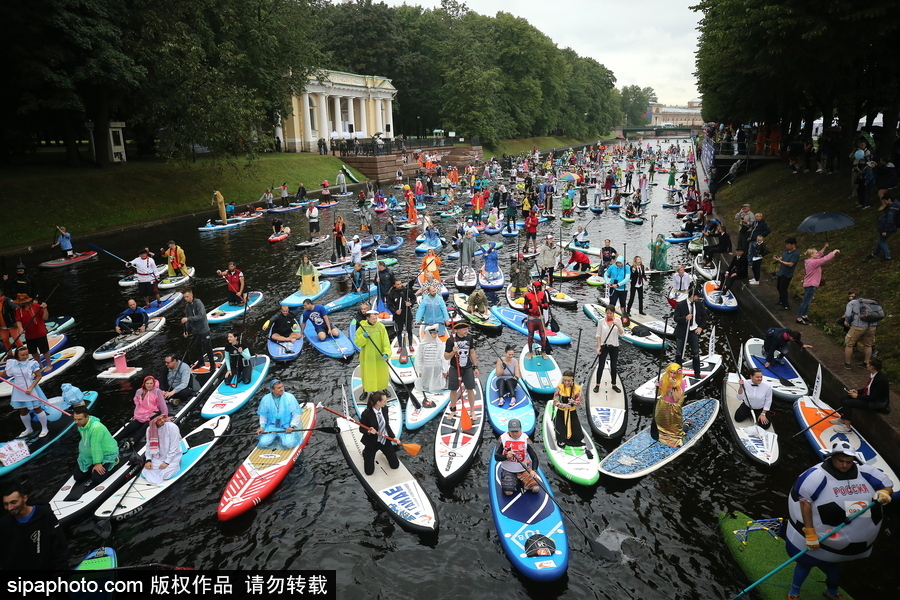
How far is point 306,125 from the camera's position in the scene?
61.8 m

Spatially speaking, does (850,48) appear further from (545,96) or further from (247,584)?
(545,96)

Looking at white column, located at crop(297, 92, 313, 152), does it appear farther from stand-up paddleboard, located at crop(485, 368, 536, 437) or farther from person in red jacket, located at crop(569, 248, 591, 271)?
stand-up paddleboard, located at crop(485, 368, 536, 437)

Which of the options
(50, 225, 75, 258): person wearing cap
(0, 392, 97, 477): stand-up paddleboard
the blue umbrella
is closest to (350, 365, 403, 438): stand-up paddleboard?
(0, 392, 97, 477): stand-up paddleboard

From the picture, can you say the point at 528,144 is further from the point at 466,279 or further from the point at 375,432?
the point at 375,432

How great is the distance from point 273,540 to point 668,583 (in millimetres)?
6410

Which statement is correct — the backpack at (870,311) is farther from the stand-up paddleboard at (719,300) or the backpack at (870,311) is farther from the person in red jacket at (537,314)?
the person in red jacket at (537,314)

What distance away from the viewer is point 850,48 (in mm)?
18188

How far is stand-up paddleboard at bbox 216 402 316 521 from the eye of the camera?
31.0ft

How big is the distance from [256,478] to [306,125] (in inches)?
2299

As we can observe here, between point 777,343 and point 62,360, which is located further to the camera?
point 62,360

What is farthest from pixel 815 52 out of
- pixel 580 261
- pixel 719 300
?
pixel 580 261

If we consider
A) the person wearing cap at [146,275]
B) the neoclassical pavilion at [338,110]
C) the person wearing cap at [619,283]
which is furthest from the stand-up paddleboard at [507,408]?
the neoclassical pavilion at [338,110]

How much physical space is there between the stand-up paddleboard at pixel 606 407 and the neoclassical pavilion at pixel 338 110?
1974 inches

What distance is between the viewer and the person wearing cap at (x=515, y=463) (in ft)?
Answer: 30.0
